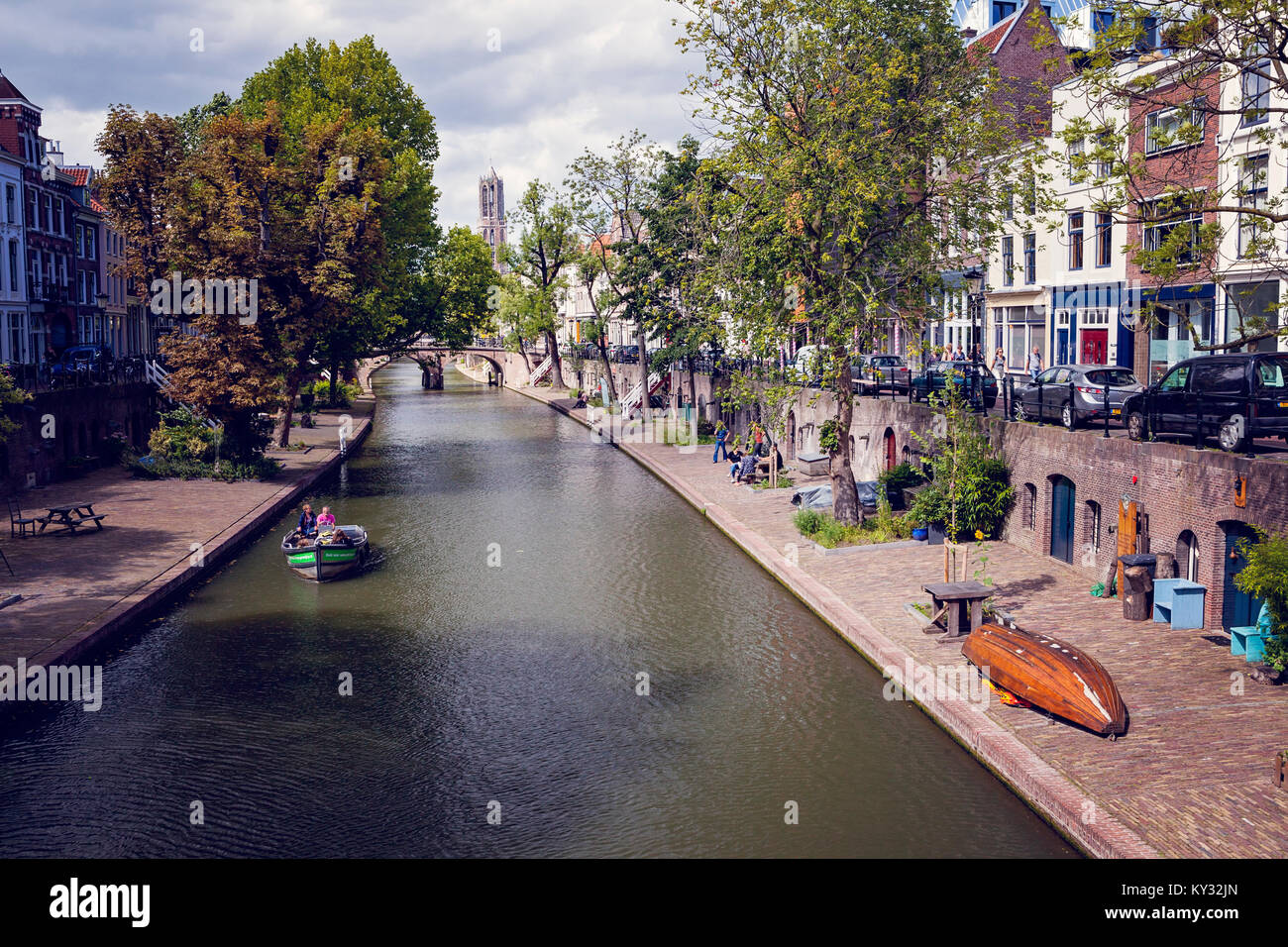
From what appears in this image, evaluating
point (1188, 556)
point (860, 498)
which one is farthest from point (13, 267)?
point (1188, 556)

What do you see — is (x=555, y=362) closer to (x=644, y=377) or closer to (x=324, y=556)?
(x=644, y=377)

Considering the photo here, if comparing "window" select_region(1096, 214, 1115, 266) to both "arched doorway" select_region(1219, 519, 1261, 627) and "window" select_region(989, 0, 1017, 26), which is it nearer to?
"window" select_region(989, 0, 1017, 26)

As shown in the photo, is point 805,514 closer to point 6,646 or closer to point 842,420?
point 842,420

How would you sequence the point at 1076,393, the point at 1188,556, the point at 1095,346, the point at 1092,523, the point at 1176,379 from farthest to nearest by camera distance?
1. the point at 1095,346
2. the point at 1076,393
3. the point at 1092,523
4. the point at 1176,379
5. the point at 1188,556

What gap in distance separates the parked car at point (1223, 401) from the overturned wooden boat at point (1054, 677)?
5.50m

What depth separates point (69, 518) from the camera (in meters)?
28.1

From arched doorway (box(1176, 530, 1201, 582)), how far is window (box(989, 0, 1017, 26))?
4619 centimetres

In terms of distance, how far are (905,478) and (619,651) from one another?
12444 mm

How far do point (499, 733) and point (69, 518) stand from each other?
56.7 feet

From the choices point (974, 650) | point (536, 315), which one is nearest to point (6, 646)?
point (974, 650)

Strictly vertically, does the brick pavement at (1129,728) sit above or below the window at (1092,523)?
below

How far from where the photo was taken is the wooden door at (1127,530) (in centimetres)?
2025

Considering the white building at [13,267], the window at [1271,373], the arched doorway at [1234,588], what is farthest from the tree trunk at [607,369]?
the arched doorway at [1234,588]

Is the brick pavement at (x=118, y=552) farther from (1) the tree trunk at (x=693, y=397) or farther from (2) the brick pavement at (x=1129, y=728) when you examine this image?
(1) the tree trunk at (x=693, y=397)
